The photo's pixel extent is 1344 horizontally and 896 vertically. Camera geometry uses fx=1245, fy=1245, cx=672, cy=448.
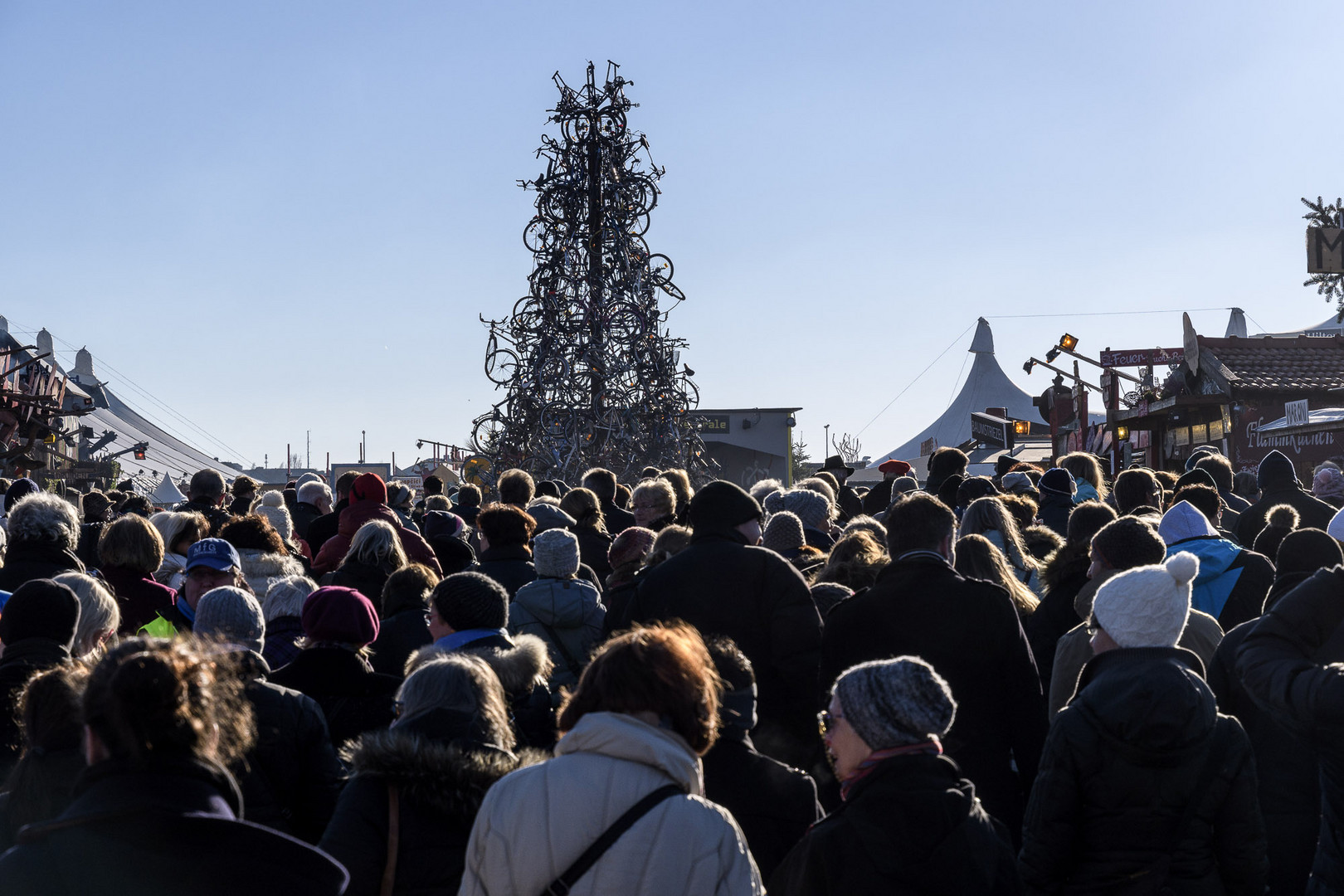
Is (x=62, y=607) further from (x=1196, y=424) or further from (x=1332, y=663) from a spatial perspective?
(x=1196, y=424)

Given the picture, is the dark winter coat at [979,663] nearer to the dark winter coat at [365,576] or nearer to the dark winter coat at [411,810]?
the dark winter coat at [411,810]

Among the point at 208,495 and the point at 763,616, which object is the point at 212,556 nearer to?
the point at 763,616

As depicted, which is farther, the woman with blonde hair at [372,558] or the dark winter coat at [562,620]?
the woman with blonde hair at [372,558]

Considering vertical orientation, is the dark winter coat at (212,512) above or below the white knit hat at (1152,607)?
above

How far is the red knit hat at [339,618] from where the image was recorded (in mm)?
4320

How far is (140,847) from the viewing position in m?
2.17

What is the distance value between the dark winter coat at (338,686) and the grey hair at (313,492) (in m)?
6.27

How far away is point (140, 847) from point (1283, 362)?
910 inches

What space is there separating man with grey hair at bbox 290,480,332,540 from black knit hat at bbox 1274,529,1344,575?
7539mm

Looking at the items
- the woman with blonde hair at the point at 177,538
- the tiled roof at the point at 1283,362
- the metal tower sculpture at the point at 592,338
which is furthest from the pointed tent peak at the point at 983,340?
the woman with blonde hair at the point at 177,538

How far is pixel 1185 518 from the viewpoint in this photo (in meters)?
5.55

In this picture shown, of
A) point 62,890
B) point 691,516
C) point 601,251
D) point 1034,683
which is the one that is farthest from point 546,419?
point 62,890

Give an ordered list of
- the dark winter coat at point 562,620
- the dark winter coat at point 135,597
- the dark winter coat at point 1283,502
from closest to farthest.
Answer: the dark winter coat at point 562,620 → the dark winter coat at point 135,597 → the dark winter coat at point 1283,502

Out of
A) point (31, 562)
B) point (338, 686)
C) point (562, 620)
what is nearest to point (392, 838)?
point (338, 686)
